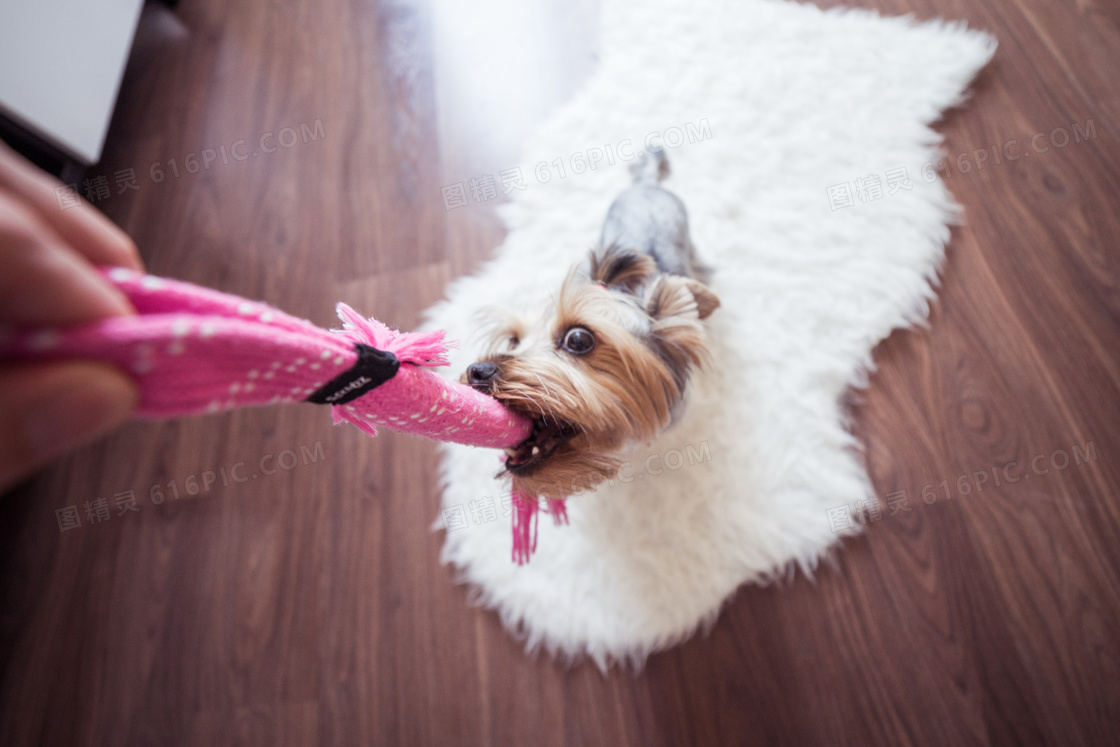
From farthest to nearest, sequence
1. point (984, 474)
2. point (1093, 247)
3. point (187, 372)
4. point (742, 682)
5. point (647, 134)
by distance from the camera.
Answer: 1. point (647, 134)
2. point (1093, 247)
3. point (984, 474)
4. point (742, 682)
5. point (187, 372)

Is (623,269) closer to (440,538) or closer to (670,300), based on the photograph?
(670,300)

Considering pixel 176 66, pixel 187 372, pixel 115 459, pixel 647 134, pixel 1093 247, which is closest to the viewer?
pixel 187 372

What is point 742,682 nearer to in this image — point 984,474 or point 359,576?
point 984,474

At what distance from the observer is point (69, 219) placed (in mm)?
397

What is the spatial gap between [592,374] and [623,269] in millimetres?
280

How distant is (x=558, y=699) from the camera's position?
1.35 metres

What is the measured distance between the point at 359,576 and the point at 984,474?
181 centimetres

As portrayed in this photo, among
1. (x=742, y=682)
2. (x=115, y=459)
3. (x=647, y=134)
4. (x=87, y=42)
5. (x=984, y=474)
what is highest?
(x=87, y=42)

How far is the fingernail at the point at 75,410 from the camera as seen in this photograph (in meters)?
0.34

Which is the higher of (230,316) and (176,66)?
(176,66)

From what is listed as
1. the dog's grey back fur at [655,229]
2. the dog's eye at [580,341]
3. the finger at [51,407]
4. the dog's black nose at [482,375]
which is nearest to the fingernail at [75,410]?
the finger at [51,407]

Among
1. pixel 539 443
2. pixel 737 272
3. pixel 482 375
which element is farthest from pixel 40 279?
pixel 737 272

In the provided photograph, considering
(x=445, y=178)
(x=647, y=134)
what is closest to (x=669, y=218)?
(x=647, y=134)

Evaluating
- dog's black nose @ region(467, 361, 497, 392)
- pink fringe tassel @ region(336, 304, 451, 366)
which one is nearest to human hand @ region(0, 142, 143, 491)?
pink fringe tassel @ region(336, 304, 451, 366)
